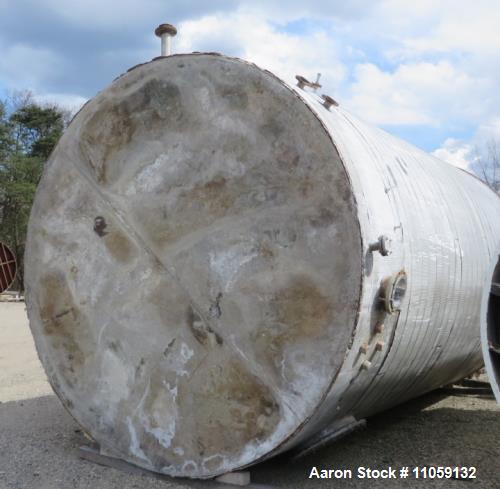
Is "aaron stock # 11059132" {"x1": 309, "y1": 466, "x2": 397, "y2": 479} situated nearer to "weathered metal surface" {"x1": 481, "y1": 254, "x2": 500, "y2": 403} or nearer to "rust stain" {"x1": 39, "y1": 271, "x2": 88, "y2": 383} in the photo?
"weathered metal surface" {"x1": 481, "y1": 254, "x2": 500, "y2": 403}

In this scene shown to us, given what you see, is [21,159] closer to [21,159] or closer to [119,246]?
[21,159]

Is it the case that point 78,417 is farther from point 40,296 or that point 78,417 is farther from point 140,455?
point 40,296

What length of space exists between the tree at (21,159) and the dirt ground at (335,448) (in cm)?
2124

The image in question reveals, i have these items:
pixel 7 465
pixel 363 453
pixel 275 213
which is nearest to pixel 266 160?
pixel 275 213

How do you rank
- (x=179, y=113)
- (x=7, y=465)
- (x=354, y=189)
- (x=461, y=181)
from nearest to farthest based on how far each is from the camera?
(x=354, y=189) < (x=179, y=113) < (x=7, y=465) < (x=461, y=181)

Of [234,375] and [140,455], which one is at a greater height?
[234,375]

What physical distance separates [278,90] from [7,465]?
115 inches

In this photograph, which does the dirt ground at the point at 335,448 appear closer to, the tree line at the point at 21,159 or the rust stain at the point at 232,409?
the rust stain at the point at 232,409

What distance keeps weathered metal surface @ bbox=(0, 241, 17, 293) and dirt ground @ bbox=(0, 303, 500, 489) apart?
85.9 inches

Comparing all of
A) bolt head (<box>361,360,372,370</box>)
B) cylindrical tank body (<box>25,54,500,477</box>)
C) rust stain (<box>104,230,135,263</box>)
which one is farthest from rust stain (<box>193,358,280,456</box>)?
rust stain (<box>104,230,135,263</box>)

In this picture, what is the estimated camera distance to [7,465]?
14.0 feet

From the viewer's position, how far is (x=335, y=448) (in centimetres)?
467

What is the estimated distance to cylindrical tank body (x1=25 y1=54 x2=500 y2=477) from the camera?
3.43m

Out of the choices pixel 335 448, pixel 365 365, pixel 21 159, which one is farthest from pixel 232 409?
pixel 21 159
